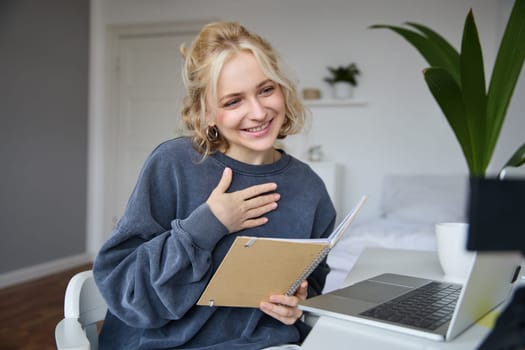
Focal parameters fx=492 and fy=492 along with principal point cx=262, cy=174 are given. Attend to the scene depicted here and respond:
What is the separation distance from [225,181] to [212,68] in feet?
0.77

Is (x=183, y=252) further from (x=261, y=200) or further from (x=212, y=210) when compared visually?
(x=261, y=200)

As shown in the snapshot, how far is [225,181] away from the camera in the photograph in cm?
98

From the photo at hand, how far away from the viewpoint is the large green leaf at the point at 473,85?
1.17 metres

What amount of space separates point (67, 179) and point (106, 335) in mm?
3446

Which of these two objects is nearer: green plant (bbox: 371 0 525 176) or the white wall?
green plant (bbox: 371 0 525 176)

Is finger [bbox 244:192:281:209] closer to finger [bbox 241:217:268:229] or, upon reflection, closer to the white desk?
finger [bbox 241:217:268:229]

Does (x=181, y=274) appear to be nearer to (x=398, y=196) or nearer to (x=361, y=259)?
(x=361, y=259)

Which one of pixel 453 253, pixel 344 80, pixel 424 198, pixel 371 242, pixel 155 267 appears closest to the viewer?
pixel 155 267

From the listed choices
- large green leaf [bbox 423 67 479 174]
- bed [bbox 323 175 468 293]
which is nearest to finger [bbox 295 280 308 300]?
large green leaf [bbox 423 67 479 174]

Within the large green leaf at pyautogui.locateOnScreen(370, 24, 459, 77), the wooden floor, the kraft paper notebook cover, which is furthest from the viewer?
the wooden floor

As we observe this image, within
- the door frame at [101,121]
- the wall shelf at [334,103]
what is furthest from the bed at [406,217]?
the door frame at [101,121]

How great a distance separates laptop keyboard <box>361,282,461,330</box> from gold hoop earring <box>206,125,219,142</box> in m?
0.53

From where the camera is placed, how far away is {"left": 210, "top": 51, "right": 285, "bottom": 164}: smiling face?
3.31 feet

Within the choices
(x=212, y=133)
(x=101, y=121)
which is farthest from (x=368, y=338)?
(x=101, y=121)
